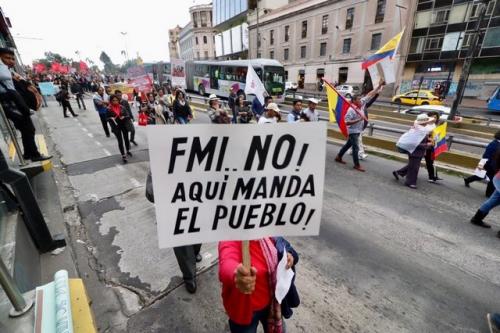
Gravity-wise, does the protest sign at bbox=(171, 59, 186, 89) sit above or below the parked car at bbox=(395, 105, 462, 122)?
above

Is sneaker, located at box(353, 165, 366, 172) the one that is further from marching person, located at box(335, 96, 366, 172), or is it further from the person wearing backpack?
the person wearing backpack

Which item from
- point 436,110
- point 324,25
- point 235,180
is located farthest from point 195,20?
point 235,180

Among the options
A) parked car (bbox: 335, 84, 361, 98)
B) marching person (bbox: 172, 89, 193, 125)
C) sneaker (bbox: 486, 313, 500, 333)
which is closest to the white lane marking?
marching person (bbox: 172, 89, 193, 125)

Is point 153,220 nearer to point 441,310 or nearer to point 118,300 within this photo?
point 118,300

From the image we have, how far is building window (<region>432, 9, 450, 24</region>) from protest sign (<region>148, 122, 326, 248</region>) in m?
36.9

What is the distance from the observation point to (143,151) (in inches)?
333

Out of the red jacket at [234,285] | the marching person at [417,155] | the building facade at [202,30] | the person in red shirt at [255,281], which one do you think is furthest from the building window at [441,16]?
the building facade at [202,30]

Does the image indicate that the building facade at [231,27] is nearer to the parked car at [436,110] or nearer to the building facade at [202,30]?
the building facade at [202,30]

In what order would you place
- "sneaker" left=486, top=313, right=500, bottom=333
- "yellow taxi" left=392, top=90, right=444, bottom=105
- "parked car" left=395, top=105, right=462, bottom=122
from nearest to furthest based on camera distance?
1. "sneaker" left=486, top=313, right=500, bottom=333
2. "parked car" left=395, top=105, right=462, bottom=122
3. "yellow taxi" left=392, top=90, right=444, bottom=105

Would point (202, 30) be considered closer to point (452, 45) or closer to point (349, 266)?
point (452, 45)

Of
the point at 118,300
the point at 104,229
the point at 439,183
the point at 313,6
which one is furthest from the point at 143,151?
the point at 313,6

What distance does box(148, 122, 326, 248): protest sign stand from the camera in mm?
1328

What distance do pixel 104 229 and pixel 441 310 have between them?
487 cm

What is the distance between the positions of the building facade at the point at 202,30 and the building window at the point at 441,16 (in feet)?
173
